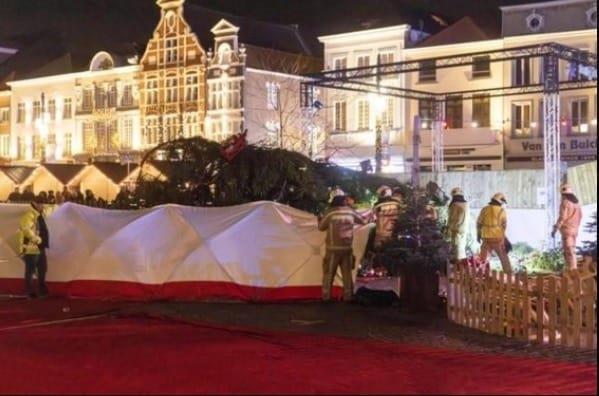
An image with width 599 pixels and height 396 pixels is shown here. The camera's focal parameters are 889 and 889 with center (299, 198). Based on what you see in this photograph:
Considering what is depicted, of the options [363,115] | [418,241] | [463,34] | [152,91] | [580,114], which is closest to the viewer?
[418,241]

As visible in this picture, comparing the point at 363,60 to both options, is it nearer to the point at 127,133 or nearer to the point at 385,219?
the point at 127,133

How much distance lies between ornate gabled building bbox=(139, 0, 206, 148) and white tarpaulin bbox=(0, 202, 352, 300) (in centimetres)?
3863

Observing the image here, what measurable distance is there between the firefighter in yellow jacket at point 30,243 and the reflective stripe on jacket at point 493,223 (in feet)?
27.4

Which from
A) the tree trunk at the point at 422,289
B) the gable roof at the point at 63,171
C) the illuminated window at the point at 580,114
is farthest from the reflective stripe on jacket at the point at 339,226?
the gable roof at the point at 63,171

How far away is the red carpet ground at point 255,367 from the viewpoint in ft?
26.8

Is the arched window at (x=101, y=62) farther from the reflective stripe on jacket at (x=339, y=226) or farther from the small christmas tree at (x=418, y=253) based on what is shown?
the small christmas tree at (x=418, y=253)

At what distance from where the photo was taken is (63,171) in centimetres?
5088

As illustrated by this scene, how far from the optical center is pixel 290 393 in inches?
311

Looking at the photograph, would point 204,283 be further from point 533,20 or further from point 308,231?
point 533,20

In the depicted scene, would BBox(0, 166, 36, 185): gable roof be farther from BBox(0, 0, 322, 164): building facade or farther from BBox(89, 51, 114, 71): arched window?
BBox(89, 51, 114, 71): arched window

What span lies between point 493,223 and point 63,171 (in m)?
38.1

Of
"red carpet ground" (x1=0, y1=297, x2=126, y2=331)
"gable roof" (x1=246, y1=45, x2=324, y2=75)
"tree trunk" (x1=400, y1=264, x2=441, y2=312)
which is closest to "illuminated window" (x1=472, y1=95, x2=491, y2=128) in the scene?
"gable roof" (x1=246, y1=45, x2=324, y2=75)

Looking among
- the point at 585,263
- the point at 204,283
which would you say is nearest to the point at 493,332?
the point at 585,263

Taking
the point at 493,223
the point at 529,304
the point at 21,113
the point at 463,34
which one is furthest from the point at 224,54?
the point at 529,304
